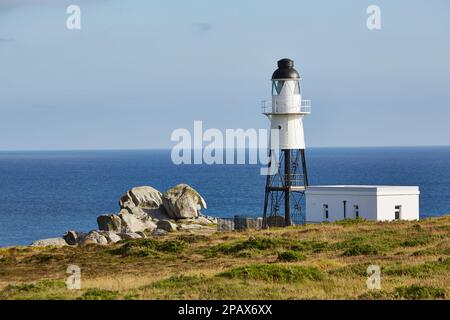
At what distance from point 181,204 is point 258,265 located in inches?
1495

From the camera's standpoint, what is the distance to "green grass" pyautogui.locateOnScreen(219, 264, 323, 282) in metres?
26.7

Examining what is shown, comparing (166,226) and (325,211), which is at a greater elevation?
(325,211)

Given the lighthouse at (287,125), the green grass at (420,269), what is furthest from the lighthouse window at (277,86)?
the green grass at (420,269)

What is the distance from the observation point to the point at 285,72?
5647 cm

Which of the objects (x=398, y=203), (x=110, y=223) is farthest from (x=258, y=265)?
(x=110, y=223)

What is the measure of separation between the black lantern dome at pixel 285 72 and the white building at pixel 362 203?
7.46m

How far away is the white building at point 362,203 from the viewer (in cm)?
5084

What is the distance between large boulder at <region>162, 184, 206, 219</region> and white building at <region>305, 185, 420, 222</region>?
14.4 m

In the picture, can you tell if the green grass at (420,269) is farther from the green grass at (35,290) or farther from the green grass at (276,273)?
the green grass at (35,290)

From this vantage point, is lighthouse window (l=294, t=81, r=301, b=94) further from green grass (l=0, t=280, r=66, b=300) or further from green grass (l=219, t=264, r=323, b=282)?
green grass (l=0, t=280, r=66, b=300)

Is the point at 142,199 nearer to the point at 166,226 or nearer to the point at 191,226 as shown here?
the point at 191,226

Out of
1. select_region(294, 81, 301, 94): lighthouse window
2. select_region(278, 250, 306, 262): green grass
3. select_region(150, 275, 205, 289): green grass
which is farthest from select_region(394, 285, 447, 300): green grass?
select_region(294, 81, 301, 94): lighthouse window
